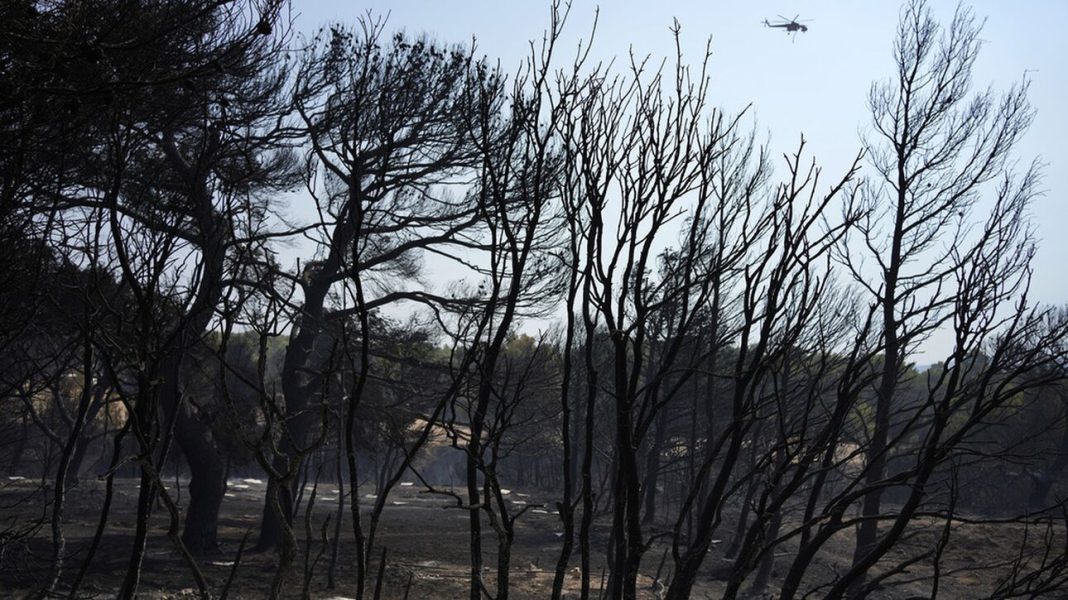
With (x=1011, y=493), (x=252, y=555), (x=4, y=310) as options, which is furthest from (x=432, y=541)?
(x=1011, y=493)

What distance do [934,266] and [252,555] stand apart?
37.2ft

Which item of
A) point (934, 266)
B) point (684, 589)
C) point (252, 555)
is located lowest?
point (252, 555)

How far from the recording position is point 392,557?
51.5 ft

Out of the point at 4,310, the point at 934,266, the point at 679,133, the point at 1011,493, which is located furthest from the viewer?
the point at 1011,493

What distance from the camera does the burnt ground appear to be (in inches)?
458

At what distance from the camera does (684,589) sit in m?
1.94

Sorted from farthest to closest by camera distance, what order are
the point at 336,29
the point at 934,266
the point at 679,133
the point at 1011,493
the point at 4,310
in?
the point at 1011,493 < the point at 336,29 < the point at 934,266 < the point at 4,310 < the point at 679,133

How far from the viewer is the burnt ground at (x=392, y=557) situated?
11.6 meters

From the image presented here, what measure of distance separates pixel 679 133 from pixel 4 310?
4789 mm

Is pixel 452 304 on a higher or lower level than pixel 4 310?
higher

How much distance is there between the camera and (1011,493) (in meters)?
34.7

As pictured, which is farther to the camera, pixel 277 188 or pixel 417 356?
pixel 417 356

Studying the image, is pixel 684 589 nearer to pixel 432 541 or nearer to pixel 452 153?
pixel 452 153

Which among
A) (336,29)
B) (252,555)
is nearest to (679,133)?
(336,29)
